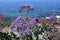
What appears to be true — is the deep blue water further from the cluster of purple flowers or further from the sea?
the cluster of purple flowers

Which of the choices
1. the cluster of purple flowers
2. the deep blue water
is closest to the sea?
the deep blue water

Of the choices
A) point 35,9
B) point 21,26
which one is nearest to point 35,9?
point 35,9

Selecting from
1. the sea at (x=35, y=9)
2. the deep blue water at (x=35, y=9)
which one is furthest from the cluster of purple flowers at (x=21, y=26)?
the deep blue water at (x=35, y=9)

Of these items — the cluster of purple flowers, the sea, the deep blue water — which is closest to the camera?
the cluster of purple flowers

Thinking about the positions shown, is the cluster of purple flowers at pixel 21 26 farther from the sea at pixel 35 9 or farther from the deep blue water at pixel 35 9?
the deep blue water at pixel 35 9

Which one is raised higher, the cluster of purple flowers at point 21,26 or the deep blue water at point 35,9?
the cluster of purple flowers at point 21,26

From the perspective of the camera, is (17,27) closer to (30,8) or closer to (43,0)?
(30,8)

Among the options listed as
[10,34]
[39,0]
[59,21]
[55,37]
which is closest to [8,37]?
[10,34]

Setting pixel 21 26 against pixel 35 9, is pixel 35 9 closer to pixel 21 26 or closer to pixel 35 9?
pixel 35 9

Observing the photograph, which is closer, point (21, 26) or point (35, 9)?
point (21, 26)

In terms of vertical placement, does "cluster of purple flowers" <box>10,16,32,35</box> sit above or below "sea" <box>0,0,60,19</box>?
above

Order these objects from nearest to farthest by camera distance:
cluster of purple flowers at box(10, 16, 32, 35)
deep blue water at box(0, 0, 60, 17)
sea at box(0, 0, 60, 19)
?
cluster of purple flowers at box(10, 16, 32, 35), sea at box(0, 0, 60, 19), deep blue water at box(0, 0, 60, 17)

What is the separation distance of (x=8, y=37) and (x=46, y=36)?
0.98 m

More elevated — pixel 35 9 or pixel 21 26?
pixel 21 26
